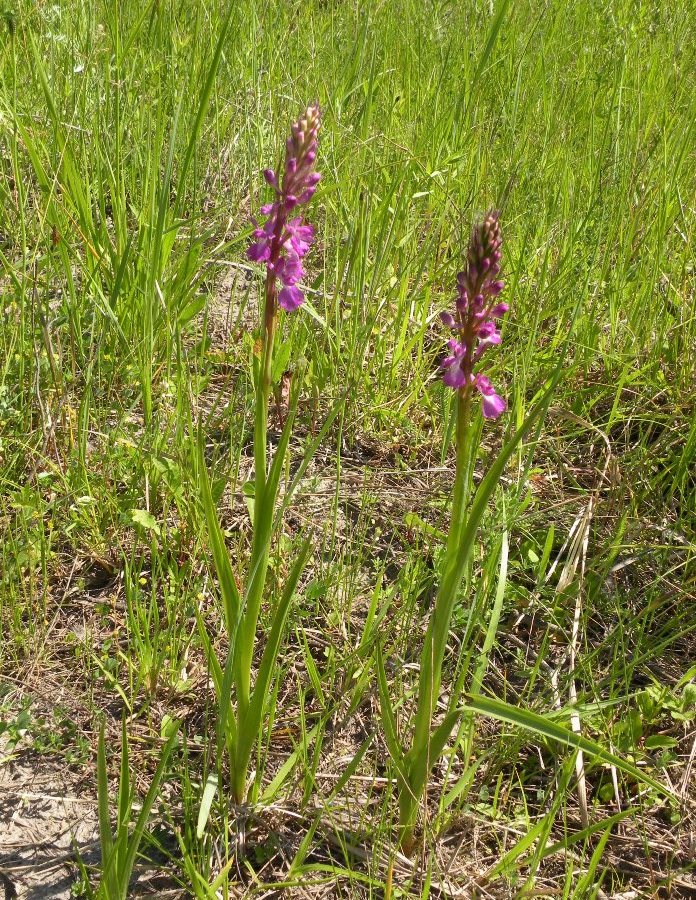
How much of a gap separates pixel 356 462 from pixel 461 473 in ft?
3.89

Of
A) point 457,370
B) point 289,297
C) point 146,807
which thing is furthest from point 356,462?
point 146,807

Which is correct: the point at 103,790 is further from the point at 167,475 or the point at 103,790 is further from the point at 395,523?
the point at 395,523

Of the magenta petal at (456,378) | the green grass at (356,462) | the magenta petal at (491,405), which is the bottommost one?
the green grass at (356,462)

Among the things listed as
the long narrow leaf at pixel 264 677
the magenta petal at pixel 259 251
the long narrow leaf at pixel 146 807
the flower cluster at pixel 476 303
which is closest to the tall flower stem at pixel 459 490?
the flower cluster at pixel 476 303

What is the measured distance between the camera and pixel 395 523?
2.24m

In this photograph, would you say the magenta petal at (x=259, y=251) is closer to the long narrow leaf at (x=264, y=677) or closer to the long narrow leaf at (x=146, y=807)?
the long narrow leaf at (x=264, y=677)

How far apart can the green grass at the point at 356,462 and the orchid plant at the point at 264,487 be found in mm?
88

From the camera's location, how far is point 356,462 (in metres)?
2.42

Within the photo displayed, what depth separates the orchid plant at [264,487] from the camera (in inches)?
49.1

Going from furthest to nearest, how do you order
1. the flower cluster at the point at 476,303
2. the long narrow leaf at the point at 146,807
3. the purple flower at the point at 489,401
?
the purple flower at the point at 489,401 < the flower cluster at the point at 476,303 < the long narrow leaf at the point at 146,807

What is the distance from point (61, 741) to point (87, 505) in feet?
1.98

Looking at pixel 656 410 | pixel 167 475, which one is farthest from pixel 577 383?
pixel 167 475

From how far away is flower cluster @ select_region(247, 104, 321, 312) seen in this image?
1.24m

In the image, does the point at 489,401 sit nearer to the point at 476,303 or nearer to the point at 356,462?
the point at 476,303
